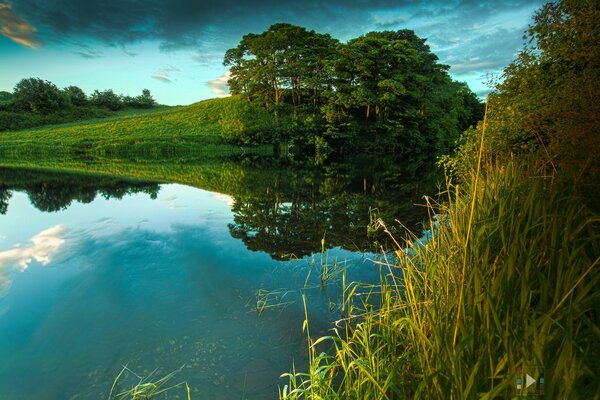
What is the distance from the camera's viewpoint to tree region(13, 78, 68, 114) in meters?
57.1

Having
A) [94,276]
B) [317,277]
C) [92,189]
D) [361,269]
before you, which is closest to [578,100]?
[361,269]

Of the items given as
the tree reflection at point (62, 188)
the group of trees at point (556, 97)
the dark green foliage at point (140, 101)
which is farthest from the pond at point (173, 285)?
the dark green foliage at point (140, 101)

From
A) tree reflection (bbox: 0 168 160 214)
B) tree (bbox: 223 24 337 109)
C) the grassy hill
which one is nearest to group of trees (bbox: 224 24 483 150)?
tree (bbox: 223 24 337 109)

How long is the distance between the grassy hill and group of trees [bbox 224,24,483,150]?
452cm

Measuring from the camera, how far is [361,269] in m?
6.38

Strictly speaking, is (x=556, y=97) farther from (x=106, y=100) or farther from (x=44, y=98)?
(x=106, y=100)

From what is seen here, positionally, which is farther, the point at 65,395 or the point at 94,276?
the point at 94,276

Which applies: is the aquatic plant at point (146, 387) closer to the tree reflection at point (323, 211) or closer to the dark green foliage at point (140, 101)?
the tree reflection at point (323, 211)

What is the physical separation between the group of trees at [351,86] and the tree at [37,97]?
35.8 meters

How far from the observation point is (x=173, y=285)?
587 cm

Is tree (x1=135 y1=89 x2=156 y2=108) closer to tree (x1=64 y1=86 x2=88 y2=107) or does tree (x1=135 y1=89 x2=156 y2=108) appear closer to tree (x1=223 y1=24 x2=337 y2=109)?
tree (x1=64 y1=86 x2=88 y2=107)

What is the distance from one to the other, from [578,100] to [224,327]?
21.0 feet

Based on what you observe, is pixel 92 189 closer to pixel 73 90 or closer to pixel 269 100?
pixel 269 100

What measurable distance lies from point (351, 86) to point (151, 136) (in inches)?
1019
